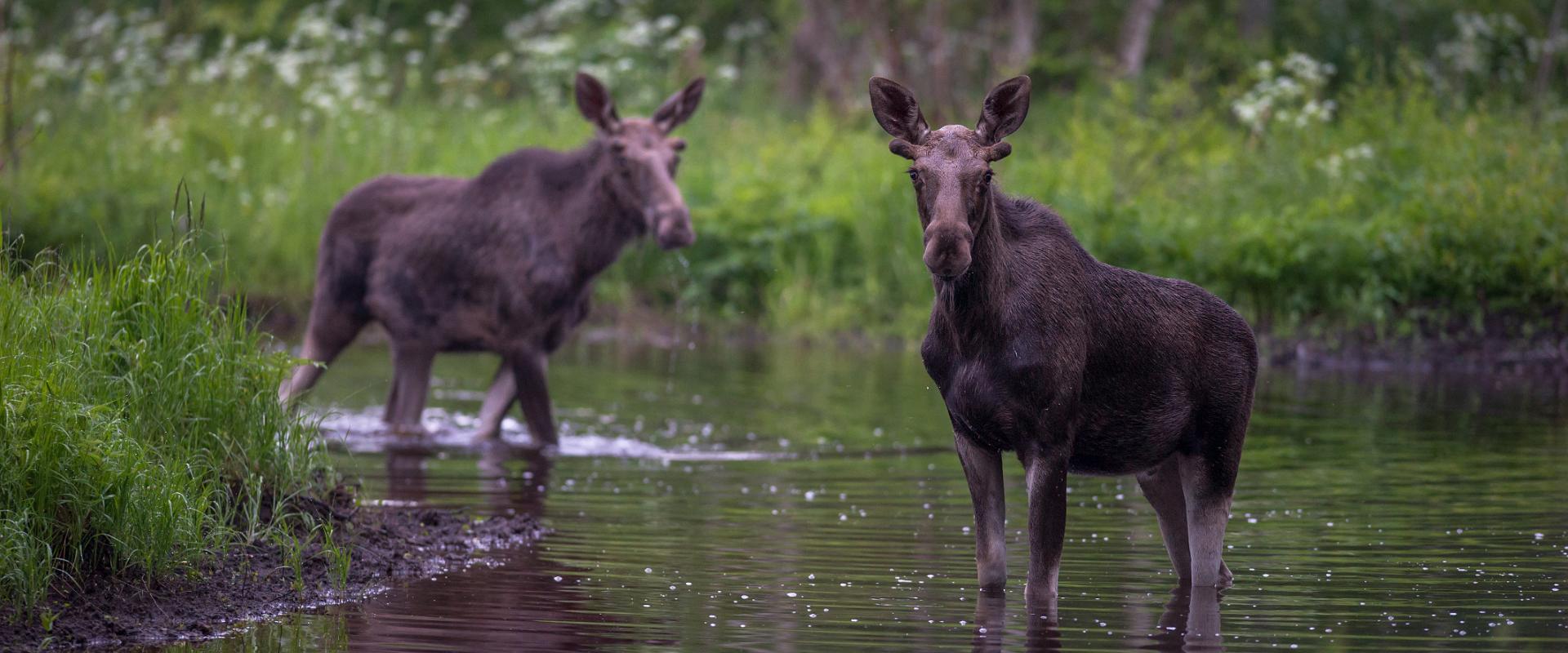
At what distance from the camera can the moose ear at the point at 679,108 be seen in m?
13.3

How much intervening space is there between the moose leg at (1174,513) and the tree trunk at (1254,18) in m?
23.6

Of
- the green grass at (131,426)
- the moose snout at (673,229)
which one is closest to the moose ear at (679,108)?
the moose snout at (673,229)

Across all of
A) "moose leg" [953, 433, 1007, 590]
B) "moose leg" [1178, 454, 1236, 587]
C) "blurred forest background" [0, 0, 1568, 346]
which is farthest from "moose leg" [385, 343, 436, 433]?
"moose leg" [1178, 454, 1236, 587]

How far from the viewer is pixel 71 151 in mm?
22562

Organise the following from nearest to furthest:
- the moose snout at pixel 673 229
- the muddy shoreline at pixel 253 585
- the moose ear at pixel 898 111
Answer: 1. the muddy shoreline at pixel 253 585
2. the moose ear at pixel 898 111
3. the moose snout at pixel 673 229

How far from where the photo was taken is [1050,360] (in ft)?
24.1

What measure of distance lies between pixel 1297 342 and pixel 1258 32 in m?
13.2

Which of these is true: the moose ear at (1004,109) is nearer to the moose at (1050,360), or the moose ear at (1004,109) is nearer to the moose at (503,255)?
the moose at (1050,360)

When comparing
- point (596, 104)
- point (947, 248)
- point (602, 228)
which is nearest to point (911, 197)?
point (596, 104)

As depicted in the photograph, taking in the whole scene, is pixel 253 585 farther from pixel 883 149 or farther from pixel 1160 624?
pixel 883 149

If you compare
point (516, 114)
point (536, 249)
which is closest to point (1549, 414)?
point (536, 249)

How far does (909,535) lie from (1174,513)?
1604 mm

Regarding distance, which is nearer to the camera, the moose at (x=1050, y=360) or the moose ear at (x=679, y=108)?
the moose at (x=1050, y=360)

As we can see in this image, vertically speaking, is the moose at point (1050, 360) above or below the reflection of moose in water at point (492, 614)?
above
